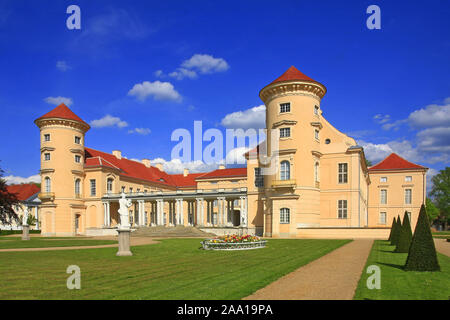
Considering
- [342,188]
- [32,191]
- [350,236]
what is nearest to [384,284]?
[350,236]

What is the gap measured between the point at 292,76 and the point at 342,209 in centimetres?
1607

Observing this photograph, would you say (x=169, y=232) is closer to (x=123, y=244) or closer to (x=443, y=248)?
(x=123, y=244)

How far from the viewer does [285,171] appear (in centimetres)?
4016

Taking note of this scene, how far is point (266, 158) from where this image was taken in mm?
42688

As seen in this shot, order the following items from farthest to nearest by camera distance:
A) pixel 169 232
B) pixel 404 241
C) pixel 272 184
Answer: pixel 169 232, pixel 272 184, pixel 404 241

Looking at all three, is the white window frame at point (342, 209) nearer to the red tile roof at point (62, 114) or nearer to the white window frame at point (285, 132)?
the white window frame at point (285, 132)

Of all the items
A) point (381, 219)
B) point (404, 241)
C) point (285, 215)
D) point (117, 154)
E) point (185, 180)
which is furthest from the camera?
point (185, 180)

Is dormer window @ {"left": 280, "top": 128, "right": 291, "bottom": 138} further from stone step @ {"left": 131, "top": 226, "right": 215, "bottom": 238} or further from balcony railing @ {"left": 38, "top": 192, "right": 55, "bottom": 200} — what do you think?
balcony railing @ {"left": 38, "top": 192, "right": 55, "bottom": 200}

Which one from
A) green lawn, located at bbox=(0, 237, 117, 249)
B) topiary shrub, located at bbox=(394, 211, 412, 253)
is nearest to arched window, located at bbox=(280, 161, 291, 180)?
green lawn, located at bbox=(0, 237, 117, 249)

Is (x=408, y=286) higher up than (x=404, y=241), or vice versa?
(x=408, y=286)

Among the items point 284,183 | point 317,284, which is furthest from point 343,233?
point 317,284

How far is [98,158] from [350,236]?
38.3m
